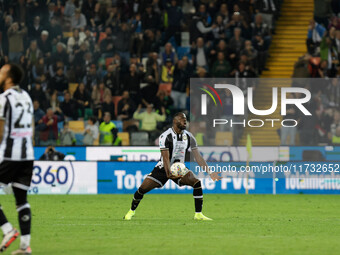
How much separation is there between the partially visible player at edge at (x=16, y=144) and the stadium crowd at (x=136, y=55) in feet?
50.9

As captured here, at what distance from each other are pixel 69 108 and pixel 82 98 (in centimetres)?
56

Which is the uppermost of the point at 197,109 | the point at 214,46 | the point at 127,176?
the point at 214,46

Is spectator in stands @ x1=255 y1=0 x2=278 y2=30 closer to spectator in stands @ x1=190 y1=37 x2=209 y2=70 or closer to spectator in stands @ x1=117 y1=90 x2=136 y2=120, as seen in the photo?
spectator in stands @ x1=190 y1=37 x2=209 y2=70

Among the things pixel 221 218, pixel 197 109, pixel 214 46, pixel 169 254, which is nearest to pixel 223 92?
pixel 197 109

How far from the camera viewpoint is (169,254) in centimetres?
1023

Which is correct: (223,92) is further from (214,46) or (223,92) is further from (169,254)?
(169,254)

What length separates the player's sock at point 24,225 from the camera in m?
9.80

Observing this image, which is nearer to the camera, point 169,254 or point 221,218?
point 169,254

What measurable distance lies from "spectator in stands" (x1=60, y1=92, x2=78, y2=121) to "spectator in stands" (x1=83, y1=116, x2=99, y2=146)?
3.25 feet

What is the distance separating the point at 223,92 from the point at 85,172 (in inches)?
207

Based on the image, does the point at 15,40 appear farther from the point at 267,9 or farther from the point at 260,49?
the point at 267,9

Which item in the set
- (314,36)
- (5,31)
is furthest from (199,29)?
(5,31)

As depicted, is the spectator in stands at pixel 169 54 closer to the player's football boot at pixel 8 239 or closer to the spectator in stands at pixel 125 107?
the spectator in stands at pixel 125 107

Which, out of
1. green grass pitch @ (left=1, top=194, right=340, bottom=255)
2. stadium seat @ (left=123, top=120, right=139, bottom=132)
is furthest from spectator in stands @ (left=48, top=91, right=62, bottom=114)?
green grass pitch @ (left=1, top=194, right=340, bottom=255)
